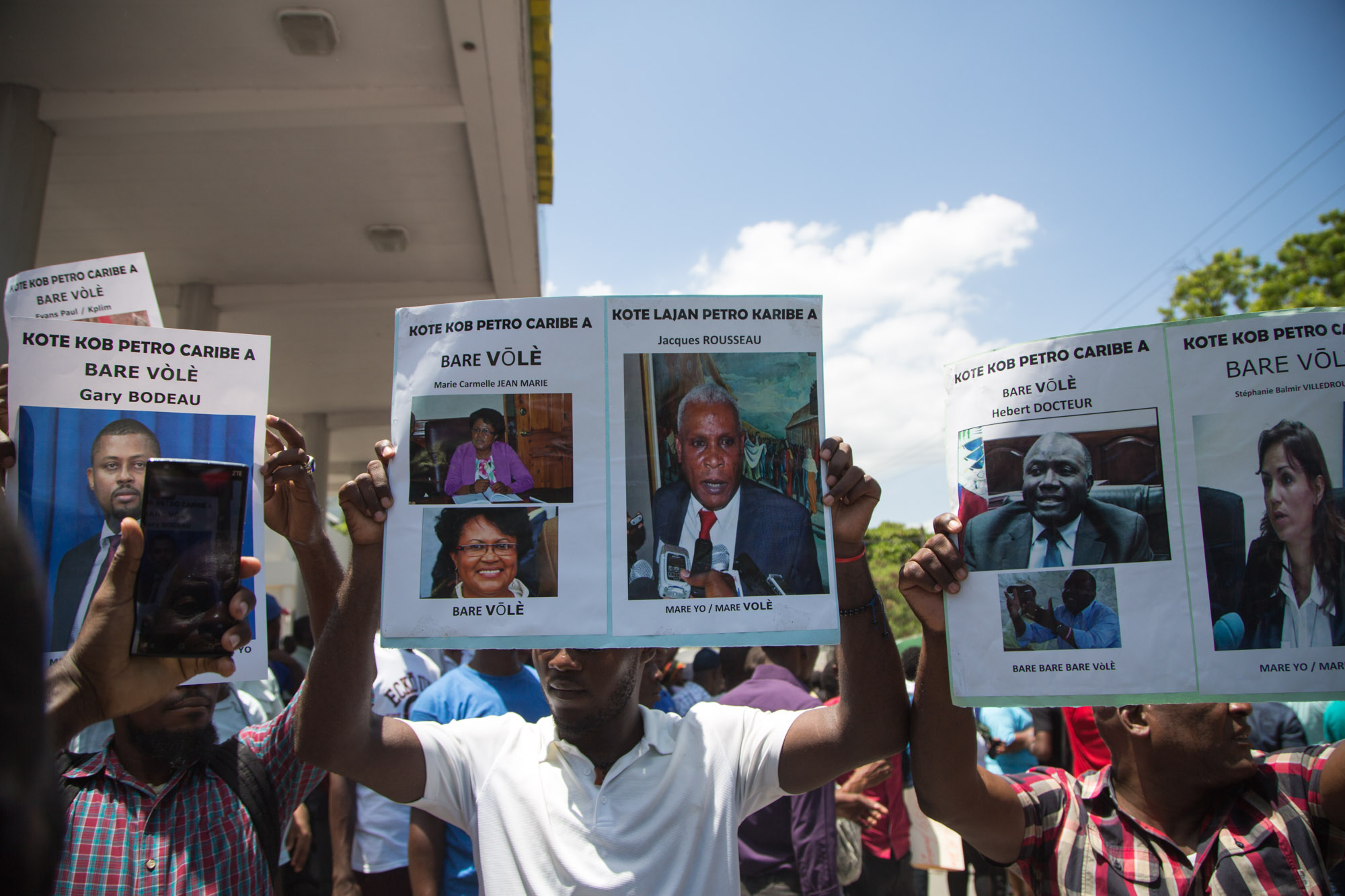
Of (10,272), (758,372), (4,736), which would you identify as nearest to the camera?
(4,736)

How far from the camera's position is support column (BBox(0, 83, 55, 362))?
4.34 meters

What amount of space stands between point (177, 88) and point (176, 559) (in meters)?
4.56

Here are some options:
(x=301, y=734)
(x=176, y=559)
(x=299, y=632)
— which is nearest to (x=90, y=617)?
(x=176, y=559)

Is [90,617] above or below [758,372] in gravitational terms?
below

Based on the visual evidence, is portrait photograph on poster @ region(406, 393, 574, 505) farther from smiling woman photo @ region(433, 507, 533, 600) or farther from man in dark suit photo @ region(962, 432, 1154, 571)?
man in dark suit photo @ region(962, 432, 1154, 571)

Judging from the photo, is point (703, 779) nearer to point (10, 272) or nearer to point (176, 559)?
point (176, 559)

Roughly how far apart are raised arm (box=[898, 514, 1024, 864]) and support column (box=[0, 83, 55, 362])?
4762mm

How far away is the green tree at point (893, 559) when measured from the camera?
24250 millimetres

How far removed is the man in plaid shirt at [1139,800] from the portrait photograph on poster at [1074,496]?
0.10 metres

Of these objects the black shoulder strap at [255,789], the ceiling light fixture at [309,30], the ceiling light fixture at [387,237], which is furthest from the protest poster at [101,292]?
the ceiling light fixture at [387,237]

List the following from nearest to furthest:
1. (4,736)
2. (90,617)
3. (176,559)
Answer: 1. (4,736)
2. (90,617)
3. (176,559)

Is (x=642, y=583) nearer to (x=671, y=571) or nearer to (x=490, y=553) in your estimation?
(x=671, y=571)

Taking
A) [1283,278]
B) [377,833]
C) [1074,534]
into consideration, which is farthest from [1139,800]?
[1283,278]

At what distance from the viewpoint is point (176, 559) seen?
64.1 inches
